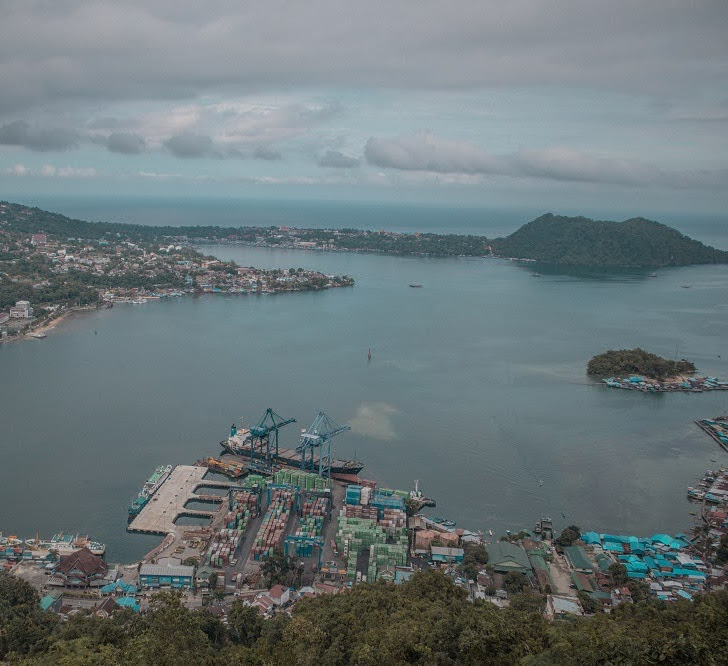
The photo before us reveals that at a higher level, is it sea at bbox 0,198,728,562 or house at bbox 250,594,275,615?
sea at bbox 0,198,728,562

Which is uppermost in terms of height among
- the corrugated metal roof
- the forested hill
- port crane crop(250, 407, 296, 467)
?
the forested hill

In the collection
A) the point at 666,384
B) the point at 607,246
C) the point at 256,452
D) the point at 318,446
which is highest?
the point at 607,246

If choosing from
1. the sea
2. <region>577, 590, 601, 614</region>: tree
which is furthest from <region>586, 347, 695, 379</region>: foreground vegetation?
<region>577, 590, 601, 614</region>: tree

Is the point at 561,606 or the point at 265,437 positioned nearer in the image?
the point at 561,606

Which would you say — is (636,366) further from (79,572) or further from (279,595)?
(79,572)

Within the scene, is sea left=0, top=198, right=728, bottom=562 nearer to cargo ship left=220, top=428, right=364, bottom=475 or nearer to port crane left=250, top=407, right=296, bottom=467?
cargo ship left=220, top=428, right=364, bottom=475

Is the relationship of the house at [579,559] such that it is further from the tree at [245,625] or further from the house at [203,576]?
the house at [203,576]

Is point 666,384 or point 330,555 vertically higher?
point 666,384

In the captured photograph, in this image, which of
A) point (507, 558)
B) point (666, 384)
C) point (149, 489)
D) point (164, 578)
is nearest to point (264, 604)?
point (164, 578)
